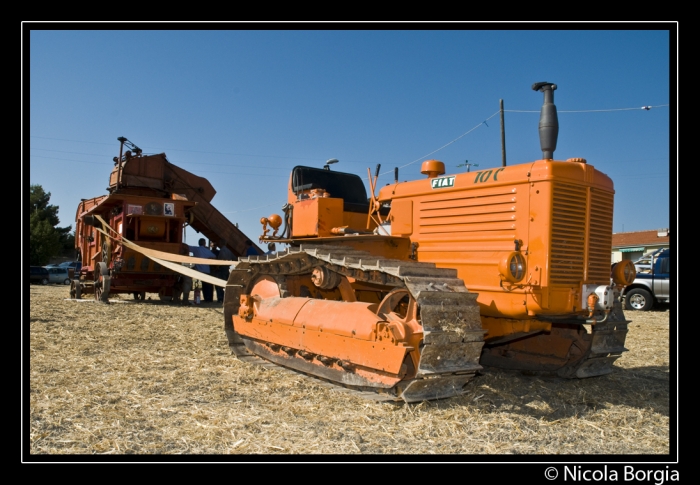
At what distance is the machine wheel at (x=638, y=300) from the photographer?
695 inches

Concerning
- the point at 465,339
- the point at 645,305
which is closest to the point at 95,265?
the point at 465,339

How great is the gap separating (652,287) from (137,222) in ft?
48.7

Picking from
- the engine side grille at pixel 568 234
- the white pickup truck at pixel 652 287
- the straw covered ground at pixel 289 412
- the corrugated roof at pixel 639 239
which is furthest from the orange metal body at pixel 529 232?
the corrugated roof at pixel 639 239

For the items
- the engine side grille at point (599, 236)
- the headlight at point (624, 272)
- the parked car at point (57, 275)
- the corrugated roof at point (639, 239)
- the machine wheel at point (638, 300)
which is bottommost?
the machine wheel at point (638, 300)

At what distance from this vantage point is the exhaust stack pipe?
5.66 meters

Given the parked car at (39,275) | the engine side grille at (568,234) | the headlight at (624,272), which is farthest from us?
the parked car at (39,275)

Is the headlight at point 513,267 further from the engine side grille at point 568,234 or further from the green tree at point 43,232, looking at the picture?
the green tree at point 43,232

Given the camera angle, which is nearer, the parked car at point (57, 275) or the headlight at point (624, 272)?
the headlight at point (624, 272)

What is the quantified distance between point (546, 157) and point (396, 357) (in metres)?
2.39

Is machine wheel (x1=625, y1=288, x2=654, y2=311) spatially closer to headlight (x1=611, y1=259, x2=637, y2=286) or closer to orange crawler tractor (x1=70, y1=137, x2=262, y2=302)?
headlight (x1=611, y1=259, x2=637, y2=286)

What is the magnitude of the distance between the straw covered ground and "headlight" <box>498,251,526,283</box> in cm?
119

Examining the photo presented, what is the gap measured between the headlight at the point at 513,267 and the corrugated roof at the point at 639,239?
1331 inches

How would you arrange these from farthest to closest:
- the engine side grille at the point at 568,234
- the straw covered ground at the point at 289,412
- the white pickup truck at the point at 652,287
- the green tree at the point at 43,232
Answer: the green tree at the point at 43,232 < the white pickup truck at the point at 652,287 < the engine side grille at the point at 568,234 < the straw covered ground at the point at 289,412

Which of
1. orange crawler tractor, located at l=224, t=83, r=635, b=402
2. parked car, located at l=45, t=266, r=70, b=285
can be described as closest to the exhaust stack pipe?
orange crawler tractor, located at l=224, t=83, r=635, b=402
